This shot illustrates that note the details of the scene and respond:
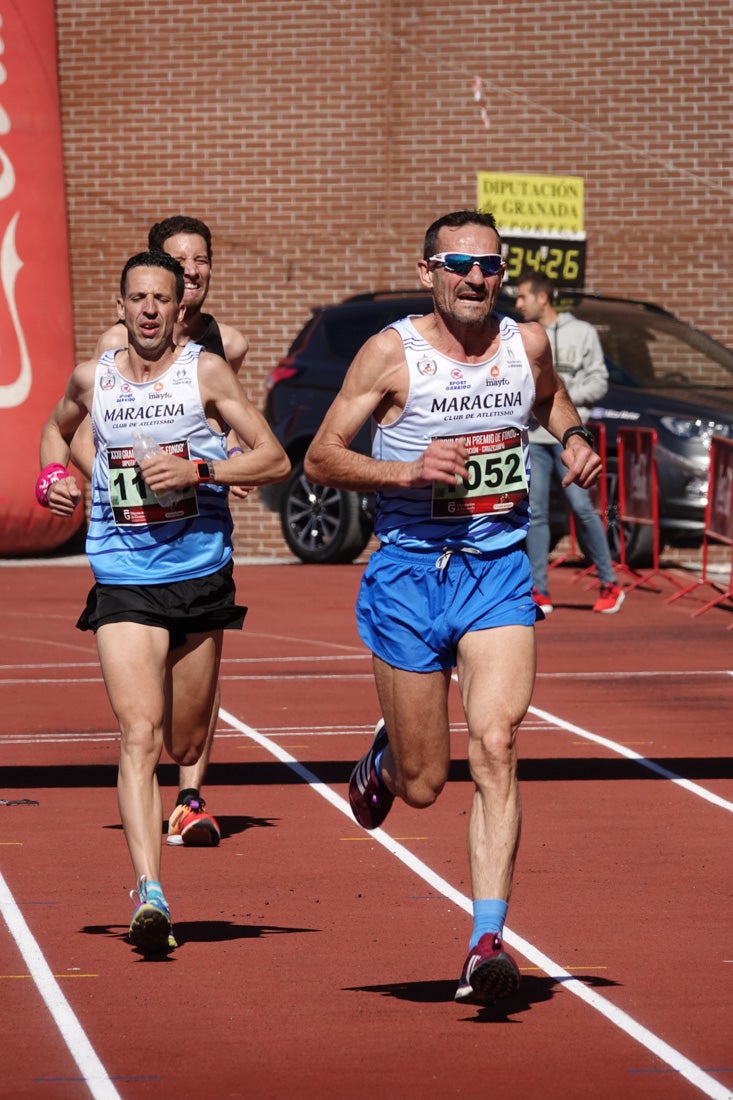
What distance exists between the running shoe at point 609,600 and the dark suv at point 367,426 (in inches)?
74.4

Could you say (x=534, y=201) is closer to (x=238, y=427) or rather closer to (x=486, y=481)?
(x=238, y=427)

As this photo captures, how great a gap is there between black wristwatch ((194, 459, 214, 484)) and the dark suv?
11092mm

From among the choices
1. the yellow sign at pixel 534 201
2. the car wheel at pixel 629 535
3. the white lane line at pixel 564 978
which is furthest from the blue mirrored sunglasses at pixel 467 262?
the yellow sign at pixel 534 201

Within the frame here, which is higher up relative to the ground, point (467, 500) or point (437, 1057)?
point (467, 500)

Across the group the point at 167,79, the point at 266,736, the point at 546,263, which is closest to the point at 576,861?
the point at 266,736

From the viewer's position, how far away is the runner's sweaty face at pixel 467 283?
609cm

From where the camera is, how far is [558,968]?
606 centimetres

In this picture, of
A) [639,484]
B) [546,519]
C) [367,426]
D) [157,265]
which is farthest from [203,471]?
[367,426]

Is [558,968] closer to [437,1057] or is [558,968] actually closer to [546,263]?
[437,1057]

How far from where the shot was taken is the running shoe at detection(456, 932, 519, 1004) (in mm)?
5395

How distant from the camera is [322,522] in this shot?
1888cm

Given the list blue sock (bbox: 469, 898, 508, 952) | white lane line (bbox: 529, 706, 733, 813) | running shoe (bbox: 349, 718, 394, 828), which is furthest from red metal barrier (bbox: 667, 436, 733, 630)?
blue sock (bbox: 469, 898, 508, 952)

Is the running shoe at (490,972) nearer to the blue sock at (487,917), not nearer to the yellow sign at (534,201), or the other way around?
the blue sock at (487,917)

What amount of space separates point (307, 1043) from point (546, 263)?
1625 centimetres
